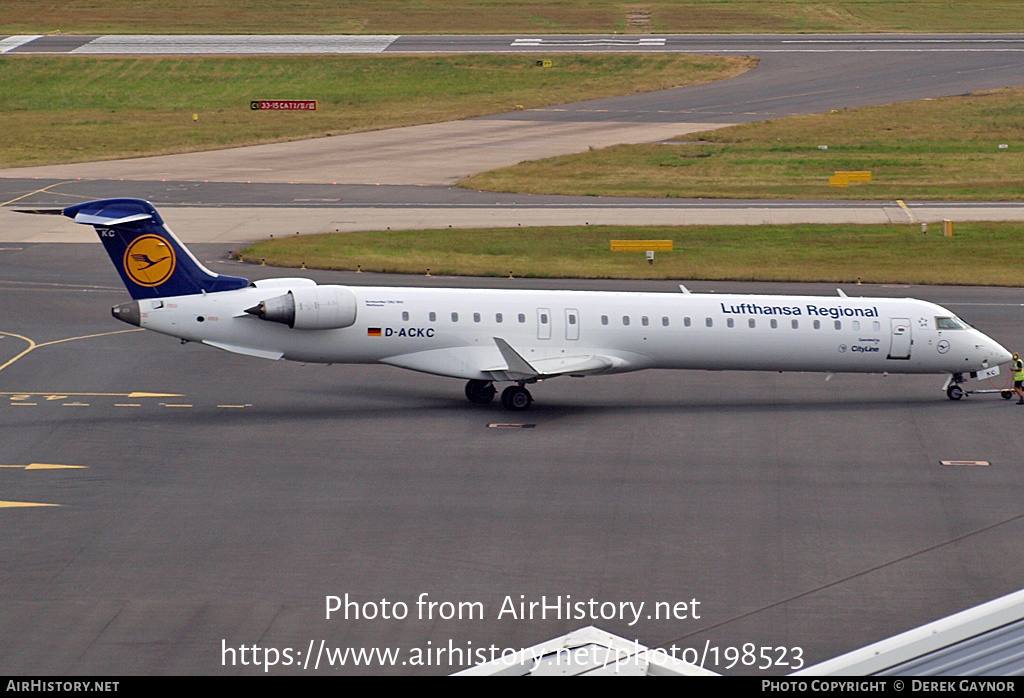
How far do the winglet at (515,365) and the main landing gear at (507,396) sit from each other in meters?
0.49

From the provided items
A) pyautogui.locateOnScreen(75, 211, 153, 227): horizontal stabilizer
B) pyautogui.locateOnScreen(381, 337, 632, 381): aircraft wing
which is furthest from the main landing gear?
pyautogui.locateOnScreen(75, 211, 153, 227): horizontal stabilizer

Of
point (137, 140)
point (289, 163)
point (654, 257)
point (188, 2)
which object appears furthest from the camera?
point (188, 2)

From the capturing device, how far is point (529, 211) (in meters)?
68.6

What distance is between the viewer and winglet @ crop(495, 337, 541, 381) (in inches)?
1390

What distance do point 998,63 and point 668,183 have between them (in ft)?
161

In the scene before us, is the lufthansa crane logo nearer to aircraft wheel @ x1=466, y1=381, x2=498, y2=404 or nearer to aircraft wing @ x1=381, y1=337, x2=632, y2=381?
aircraft wing @ x1=381, y1=337, x2=632, y2=381

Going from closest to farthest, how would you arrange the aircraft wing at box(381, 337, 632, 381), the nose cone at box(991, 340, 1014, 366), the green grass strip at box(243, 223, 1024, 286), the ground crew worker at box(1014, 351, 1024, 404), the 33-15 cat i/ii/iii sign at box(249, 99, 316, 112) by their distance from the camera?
1. the aircraft wing at box(381, 337, 632, 381)
2. the ground crew worker at box(1014, 351, 1024, 404)
3. the nose cone at box(991, 340, 1014, 366)
4. the green grass strip at box(243, 223, 1024, 286)
5. the 33-15 cat i/ii/iii sign at box(249, 99, 316, 112)

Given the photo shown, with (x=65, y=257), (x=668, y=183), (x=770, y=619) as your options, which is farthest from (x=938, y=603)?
(x=668, y=183)

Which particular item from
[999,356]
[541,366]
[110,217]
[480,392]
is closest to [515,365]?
[541,366]

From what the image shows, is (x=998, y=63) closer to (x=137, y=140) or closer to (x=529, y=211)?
(x=529, y=211)

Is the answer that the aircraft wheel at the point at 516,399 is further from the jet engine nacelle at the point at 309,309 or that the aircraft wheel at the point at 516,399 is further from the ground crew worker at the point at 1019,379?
the ground crew worker at the point at 1019,379

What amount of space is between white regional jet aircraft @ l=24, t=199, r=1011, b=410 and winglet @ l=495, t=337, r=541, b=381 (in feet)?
0.14

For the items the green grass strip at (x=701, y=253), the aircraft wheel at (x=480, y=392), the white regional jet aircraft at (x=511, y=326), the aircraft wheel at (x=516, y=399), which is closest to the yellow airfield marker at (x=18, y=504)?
the white regional jet aircraft at (x=511, y=326)

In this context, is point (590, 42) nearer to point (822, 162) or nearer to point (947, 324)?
point (822, 162)
